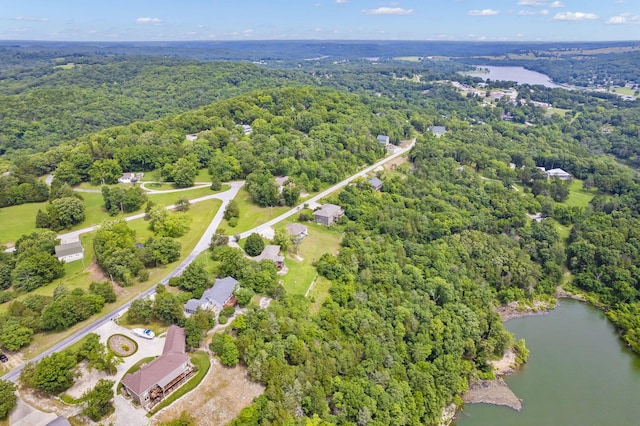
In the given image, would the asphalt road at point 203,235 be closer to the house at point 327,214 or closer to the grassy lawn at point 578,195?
the house at point 327,214

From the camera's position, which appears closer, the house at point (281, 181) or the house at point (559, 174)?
the house at point (281, 181)

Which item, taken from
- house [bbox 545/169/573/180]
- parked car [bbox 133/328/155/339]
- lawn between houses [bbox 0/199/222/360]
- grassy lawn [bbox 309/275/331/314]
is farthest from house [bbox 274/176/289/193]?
house [bbox 545/169/573/180]

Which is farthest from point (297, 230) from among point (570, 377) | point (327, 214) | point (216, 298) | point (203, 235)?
point (570, 377)

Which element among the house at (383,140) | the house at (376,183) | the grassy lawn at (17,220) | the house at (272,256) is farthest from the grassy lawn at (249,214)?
the house at (383,140)

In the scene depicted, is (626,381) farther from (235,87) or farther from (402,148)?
(235,87)

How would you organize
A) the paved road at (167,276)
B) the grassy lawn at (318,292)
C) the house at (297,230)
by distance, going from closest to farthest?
the paved road at (167,276) → the grassy lawn at (318,292) → the house at (297,230)

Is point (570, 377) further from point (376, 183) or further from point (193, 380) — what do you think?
point (376, 183)
